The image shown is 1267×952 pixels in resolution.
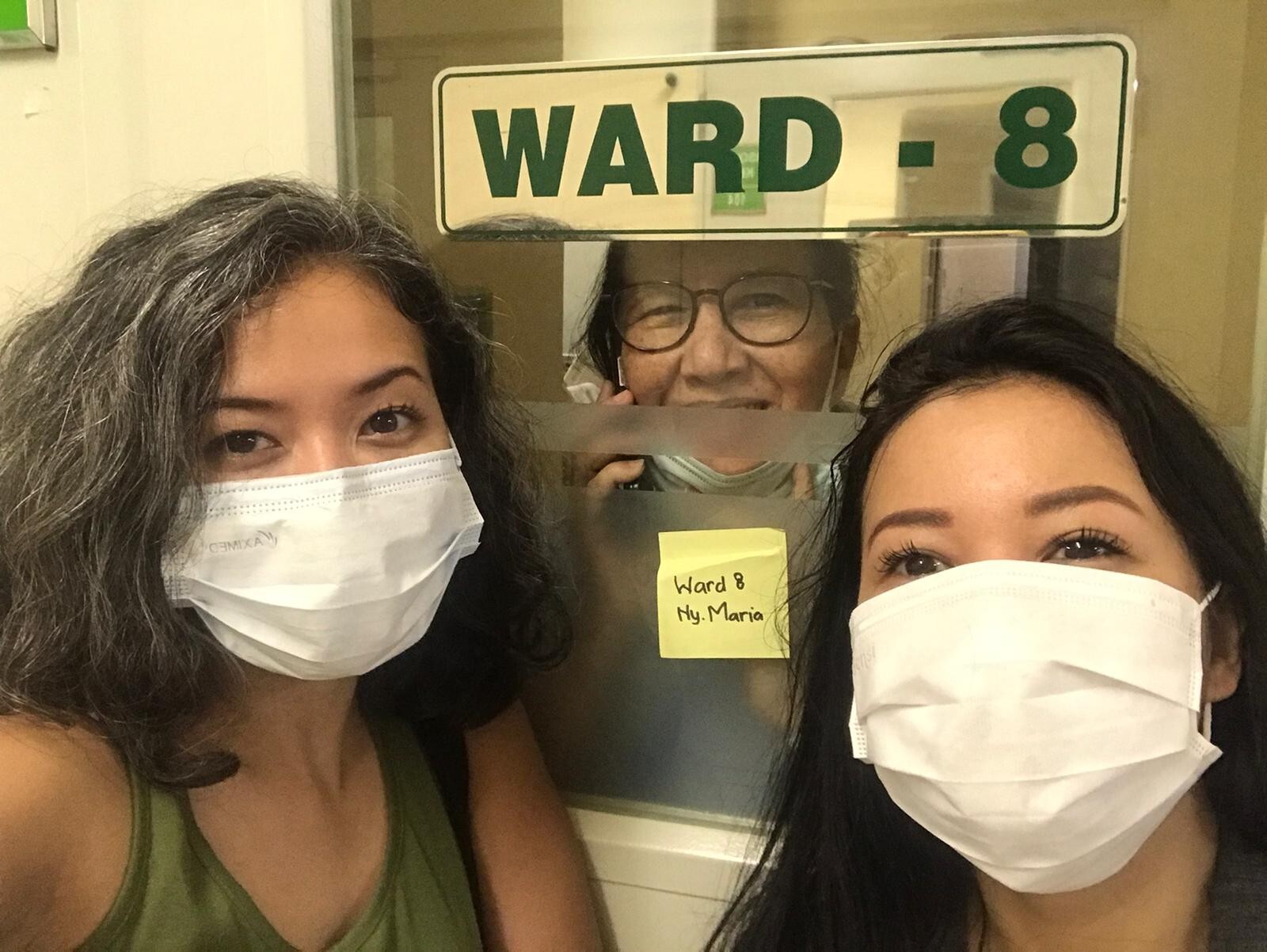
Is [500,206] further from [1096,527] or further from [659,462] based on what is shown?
[1096,527]

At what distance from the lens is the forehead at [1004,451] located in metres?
0.73

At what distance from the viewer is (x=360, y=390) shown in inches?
32.4

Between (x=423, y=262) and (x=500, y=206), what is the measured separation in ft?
0.54

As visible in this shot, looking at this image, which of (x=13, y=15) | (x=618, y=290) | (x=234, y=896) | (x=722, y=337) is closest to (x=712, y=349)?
(x=722, y=337)

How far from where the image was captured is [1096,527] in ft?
2.39

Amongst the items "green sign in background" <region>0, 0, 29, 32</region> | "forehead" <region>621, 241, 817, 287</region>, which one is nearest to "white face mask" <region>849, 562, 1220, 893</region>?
"forehead" <region>621, 241, 817, 287</region>

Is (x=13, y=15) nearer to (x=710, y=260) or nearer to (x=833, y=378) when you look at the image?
(x=710, y=260)

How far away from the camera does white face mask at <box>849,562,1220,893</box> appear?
69cm

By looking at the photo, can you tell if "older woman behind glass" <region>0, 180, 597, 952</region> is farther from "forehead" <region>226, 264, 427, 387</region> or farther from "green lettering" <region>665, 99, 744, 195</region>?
"green lettering" <region>665, 99, 744, 195</region>

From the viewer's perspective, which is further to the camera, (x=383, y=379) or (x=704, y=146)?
(x=704, y=146)

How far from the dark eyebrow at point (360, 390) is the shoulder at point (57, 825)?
0.87 feet

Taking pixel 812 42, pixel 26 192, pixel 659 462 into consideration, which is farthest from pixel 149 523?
pixel 812 42

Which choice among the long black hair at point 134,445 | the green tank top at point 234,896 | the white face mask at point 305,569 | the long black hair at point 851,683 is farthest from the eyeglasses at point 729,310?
the green tank top at point 234,896

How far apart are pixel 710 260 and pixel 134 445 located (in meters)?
0.54
